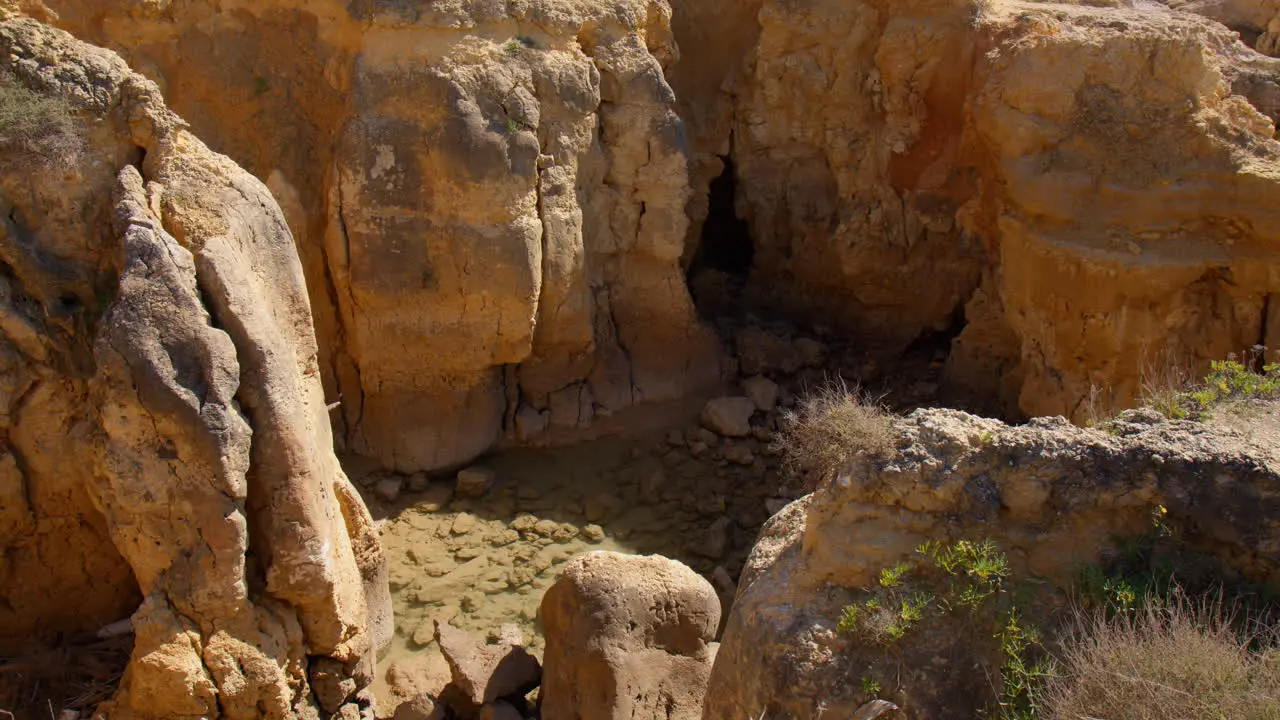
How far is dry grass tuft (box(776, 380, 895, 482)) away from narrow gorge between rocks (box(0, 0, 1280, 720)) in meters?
0.04

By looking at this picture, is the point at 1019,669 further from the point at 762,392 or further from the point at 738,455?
the point at 762,392

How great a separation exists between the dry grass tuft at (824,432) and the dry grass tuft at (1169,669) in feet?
10.9

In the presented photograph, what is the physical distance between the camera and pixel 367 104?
605 cm

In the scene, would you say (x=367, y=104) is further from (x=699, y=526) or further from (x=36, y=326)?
(x=699, y=526)

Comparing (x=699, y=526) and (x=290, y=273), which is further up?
(x=290, y=273)

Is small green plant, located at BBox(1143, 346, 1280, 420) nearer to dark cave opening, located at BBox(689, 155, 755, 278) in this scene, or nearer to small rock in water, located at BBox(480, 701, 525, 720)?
small rock in water, located at BBox(480, 701, 525, 720)

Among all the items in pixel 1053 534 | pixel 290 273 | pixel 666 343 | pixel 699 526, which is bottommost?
pixel 699 526

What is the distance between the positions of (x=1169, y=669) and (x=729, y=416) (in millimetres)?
4671

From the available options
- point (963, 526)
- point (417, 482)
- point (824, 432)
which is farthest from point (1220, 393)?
point (417, 482)

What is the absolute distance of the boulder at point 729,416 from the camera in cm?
721

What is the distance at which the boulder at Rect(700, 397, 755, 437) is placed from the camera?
7.21 m

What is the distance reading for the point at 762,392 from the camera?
7605 mm

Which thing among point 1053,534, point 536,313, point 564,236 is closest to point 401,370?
point 536,313

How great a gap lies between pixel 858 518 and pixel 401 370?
13.0ft
